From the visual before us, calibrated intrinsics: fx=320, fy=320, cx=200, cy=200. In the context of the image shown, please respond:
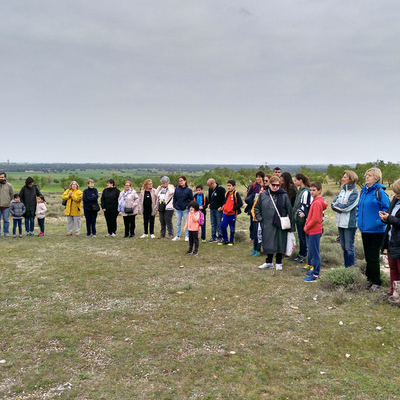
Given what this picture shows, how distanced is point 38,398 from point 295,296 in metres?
4.35

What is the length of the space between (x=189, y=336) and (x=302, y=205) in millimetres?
4527

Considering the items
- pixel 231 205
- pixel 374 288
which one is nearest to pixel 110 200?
pixel 231 205

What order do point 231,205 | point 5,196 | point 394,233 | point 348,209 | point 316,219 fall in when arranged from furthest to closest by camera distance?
point 5,196
point 231,205
point 316,219
point 348,209
point 394,233

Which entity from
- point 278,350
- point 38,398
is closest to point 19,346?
point 38,398

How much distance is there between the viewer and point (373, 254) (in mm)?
5973

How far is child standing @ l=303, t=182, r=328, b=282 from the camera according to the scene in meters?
6.69

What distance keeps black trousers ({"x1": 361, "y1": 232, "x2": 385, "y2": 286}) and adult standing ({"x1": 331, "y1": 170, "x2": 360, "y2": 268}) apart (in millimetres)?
571

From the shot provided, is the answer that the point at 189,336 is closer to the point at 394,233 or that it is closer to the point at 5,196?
the point at 394,233

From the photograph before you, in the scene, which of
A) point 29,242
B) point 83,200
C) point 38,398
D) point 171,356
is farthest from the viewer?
point 83,200

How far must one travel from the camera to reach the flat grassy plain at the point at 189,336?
3.42 m

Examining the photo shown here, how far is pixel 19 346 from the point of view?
421 centimetres

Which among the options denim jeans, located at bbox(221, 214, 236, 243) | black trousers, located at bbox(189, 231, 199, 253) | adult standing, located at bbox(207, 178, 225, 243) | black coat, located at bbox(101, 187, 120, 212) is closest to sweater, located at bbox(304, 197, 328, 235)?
black trousers, located at bbox(189, 231, 199, 253)

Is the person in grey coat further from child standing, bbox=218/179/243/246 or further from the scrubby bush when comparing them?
child standing, bbox=218/179/243/246

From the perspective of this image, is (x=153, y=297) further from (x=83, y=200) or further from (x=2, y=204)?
(x=2, y=204)
